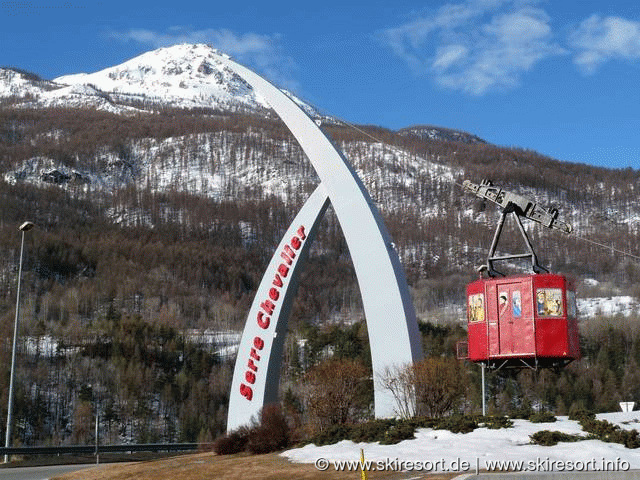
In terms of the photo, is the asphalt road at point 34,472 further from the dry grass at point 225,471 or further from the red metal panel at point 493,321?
the red metal panel at point 493,321

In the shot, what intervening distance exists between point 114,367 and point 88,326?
18880 mm

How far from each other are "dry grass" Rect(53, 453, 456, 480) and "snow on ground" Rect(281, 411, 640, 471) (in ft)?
3.38

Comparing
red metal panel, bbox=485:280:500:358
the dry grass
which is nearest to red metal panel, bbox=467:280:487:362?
red metal panel, bbox=485:280:500:358

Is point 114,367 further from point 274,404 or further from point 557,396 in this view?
point 274,404

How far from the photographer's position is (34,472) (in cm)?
3578

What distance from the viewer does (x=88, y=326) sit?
507ft

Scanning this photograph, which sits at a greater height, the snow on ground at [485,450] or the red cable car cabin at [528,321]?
the red cable car cabin at [528,321]

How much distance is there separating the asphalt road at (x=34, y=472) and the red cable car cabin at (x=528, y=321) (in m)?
16.7

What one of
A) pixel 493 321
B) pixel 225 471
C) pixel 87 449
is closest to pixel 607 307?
pixel 87 449

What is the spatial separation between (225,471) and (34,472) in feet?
37.3

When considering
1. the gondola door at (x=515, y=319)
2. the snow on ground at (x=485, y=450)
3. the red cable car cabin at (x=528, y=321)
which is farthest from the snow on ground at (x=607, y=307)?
the snow on ground at (x=485, y=450)

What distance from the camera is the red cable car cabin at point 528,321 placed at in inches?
1152

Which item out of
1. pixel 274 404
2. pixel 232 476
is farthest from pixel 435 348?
pixel 232 476

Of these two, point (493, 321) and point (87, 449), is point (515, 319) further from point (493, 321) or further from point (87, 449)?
point (87, 449)
